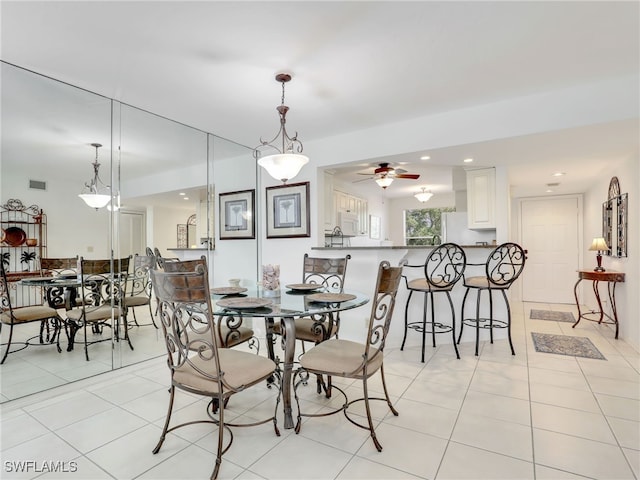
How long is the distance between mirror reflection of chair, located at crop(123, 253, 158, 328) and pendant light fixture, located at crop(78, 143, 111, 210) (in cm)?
56

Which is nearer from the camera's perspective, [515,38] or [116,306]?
[515,38]

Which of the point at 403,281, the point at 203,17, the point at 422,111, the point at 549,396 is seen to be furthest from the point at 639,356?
the point at 203,17

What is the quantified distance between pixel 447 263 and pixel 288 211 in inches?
78.0

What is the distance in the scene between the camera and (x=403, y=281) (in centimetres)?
379

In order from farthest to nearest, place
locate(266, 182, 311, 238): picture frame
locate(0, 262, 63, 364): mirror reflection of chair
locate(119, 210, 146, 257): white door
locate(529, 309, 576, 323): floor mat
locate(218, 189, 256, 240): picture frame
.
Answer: locate(529, 309, 576, 323): floor mat, locate(218, 189, 256, 240): picture frame, locate(266, 182, 311, 238): picture frame, locate(119, 210, 146, 257): white door, locate(0, 262, 63, 364): mirror reflection of chair

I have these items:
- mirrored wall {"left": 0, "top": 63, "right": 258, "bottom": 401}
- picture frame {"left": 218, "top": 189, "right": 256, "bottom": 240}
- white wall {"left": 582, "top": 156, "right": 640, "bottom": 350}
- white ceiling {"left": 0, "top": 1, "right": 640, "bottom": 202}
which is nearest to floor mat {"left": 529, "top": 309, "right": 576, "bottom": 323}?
white wall {"left": 582, "top": 156, "right": 640, "bottom": 350}

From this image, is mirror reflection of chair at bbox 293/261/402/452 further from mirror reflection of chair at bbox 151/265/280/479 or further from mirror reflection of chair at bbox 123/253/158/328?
mirror reflection of chair at bbox 123/253/158/328

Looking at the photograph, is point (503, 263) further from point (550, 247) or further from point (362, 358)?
point (550, 247)

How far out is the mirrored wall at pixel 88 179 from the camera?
2488mm

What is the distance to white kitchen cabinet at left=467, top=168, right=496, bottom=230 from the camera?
4160mm

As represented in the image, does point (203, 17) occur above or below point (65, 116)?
above

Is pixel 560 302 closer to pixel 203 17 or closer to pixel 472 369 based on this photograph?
pixel 472 369

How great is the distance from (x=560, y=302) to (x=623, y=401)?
168 inches

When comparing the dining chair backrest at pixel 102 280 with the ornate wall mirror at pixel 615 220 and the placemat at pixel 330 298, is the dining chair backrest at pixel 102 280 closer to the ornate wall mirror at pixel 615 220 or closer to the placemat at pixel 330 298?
the placemat at pixel 330 298
